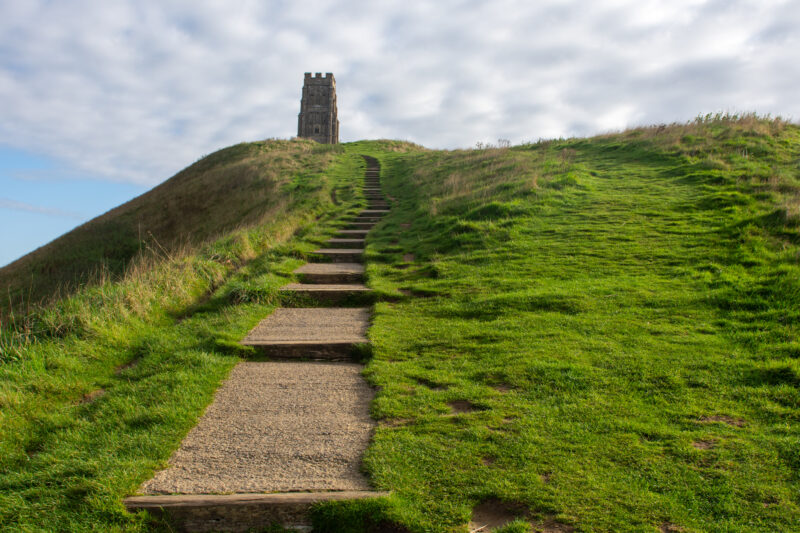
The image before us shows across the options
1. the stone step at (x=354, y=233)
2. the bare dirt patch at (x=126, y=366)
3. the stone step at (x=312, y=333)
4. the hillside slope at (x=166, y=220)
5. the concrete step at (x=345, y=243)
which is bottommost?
the bare dirt patch at (x=126, y=366)

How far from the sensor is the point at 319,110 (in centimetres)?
6856

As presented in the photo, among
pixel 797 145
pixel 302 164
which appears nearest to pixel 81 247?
pixel 302 164

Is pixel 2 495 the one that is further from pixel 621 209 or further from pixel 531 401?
pixel 621 209

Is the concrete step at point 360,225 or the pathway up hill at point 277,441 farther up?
the concrete step at point 360,225

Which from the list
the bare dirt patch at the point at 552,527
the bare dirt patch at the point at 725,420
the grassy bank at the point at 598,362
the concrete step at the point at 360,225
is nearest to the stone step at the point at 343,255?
the grassy bank at the point at 598,362

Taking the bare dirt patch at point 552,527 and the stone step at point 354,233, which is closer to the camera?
the bare dirt patch at point 552,527

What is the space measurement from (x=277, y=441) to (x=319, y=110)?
2756 inches

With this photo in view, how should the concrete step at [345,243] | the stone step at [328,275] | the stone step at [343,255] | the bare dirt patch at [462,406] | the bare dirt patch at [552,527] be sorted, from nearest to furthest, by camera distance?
the bare dirt patch at [552,527] < the bare dirt patch at [462,406] < the stone step at [328,275] < the stone step at [343,255] < the concrete step at [345,243]

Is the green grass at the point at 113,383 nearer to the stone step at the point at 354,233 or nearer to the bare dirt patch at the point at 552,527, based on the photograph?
the bare dirt patch at the point at 552,527

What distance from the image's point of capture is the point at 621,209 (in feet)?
35.8

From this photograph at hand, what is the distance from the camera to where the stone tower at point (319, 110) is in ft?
224

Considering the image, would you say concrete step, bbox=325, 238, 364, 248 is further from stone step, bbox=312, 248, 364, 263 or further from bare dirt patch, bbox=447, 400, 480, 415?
bare dirt patch, bbox=447, 400, 480, 415

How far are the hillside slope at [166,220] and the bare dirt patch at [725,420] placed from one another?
641 inches

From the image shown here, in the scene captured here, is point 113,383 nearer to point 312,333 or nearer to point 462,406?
point 312,333
